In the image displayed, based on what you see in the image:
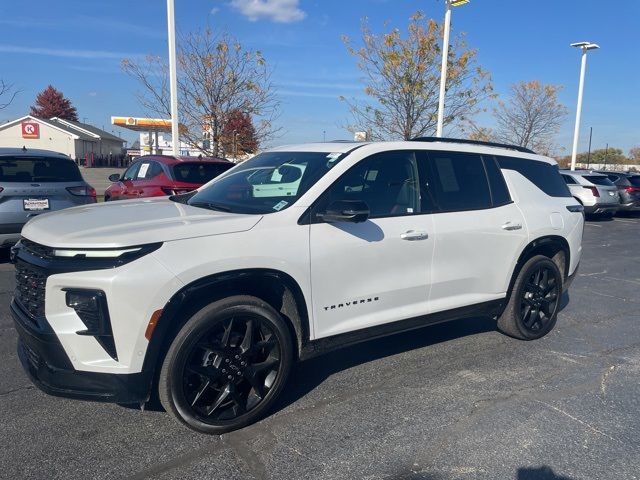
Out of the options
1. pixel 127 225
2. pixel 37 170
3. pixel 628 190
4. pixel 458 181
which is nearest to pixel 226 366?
pixel 127 225

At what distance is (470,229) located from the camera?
450 cm

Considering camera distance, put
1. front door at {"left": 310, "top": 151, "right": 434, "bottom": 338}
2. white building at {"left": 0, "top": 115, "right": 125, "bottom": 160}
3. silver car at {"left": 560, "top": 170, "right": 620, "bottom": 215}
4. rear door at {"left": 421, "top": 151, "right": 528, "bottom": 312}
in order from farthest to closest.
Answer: white building at {"left": 0, "top": 115, "right": 125, "bottom": 160}, silver car at {"left": 560, "top": 170, "right": 620, "bottom": 215}, rear door at {"left": 421, "top": 151, "right": 528, "bottom": 312}, front door at {"left": 310, "top": 151, "right": 434, "bottom": 338}

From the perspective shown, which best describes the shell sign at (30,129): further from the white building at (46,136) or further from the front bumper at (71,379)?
the front bumper at (71,379)

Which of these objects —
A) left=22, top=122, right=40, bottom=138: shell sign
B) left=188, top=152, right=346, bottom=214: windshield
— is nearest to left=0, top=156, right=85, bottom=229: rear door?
left=188, top=152, right=346, bottom=214: windshield

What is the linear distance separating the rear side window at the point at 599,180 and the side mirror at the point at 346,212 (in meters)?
16.8

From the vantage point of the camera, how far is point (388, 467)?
304cm

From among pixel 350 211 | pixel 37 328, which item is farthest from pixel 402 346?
pixel 37 328

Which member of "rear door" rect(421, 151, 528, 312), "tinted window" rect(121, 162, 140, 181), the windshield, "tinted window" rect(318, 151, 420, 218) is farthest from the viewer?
"tinted window" rect(121, 162, 140, 181)

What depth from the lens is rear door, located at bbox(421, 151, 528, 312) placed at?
437 centimetres

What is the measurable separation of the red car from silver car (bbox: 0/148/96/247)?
1.31 meters

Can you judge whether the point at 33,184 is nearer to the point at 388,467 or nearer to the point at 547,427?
the point at 388,467

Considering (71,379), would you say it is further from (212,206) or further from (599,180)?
(599,180)

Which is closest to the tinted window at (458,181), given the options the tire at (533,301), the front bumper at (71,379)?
the tire at (533,301)

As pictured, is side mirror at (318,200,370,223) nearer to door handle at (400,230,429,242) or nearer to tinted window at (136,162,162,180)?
door handle at (400,230,429,242)
